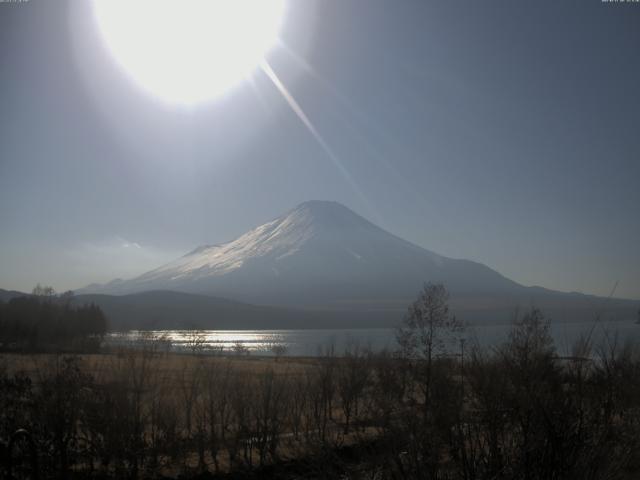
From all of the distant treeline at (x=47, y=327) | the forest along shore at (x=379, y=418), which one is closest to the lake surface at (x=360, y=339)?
the forest along shore at (x=379, y=418)

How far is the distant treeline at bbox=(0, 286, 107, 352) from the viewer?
4429 centimetres

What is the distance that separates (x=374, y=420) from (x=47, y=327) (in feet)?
176

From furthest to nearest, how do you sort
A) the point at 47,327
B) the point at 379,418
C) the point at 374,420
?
the point at 47,327 → the point at 374,420 → the point at 379,418

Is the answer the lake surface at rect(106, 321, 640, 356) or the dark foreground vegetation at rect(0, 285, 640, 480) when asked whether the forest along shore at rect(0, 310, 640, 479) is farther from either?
the lake surface at rect(106, 321, 640, 356)

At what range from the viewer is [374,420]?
7.04 m

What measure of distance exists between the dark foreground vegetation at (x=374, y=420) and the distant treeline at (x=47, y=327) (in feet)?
87.4

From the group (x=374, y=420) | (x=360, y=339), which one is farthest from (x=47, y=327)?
(x=374, y=420)

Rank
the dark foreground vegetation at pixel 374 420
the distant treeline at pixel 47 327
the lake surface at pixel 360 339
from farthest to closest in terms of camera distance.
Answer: the distant treeline at pixel 47 327, the lake surface at pixel 360 339, the dark foreground vegetation at pixel 374 420

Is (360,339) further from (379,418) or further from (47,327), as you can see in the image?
(379,418)

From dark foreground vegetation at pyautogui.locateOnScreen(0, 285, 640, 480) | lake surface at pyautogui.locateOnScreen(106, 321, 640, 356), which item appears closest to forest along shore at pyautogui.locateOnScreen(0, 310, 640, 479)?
dark foreground vegetation at pyautogui.locateOnScreen(0, 285, 640, 480)

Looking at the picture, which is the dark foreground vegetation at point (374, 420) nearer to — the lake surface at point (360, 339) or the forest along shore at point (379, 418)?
the forest along shore at point (379, 418)

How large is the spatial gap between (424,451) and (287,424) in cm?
1494

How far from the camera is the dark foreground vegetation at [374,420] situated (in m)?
4.12

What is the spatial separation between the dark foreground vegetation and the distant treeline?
1049 inches
